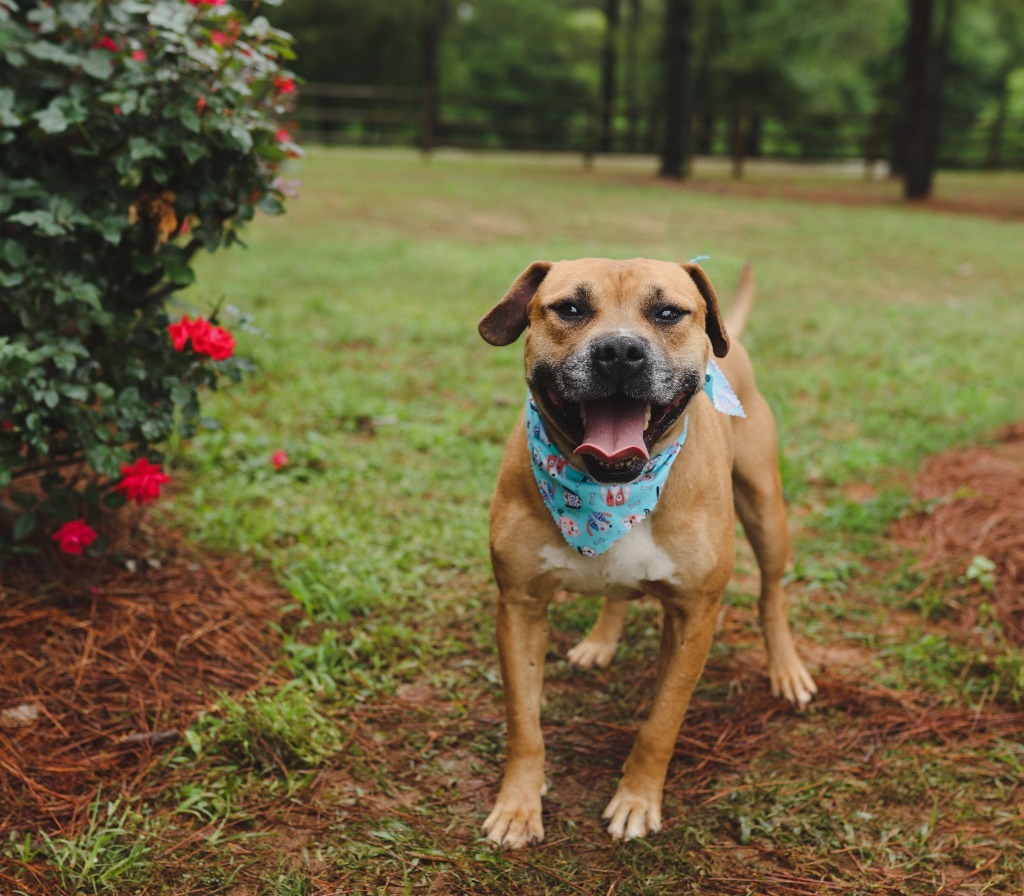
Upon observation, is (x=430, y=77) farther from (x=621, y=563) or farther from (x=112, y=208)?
(x=621, y=563)

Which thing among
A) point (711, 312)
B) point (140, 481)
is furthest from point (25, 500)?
point (711, 312)

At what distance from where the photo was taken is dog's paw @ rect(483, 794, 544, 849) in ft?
8.91

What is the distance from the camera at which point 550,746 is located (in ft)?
10.5

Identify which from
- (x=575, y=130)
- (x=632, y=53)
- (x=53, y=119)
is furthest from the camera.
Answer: (x=632, y=53)

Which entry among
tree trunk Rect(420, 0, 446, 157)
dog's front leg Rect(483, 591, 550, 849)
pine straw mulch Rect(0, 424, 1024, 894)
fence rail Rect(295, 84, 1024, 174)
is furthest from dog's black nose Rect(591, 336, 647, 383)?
fence rail Rect(295, 84, 1024, 174)

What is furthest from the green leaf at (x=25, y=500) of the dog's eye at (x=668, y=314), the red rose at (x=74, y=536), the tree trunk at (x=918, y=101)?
the tree trunk at (x=918, y=101)

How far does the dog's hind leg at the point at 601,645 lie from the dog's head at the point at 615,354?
1112 mm

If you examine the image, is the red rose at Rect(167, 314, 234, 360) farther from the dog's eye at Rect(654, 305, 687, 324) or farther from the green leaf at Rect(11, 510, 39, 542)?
the dog's eye at Rect(654, 305, 687, 324)

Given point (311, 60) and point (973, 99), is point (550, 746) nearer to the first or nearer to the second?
point (311, 60)

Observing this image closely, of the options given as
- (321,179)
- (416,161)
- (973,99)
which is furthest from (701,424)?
(973,99)

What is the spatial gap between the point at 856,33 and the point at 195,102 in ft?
85.2

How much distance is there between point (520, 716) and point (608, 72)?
35047mm

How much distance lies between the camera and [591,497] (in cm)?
259

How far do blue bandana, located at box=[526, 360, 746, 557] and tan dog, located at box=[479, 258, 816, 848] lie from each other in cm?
4
